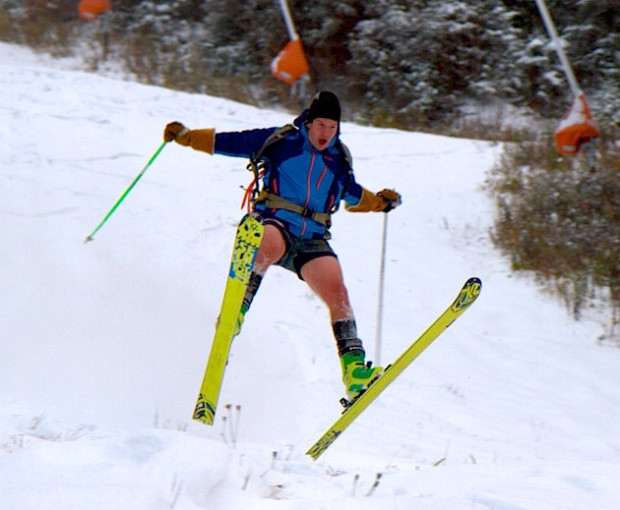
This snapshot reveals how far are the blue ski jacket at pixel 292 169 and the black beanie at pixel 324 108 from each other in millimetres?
60

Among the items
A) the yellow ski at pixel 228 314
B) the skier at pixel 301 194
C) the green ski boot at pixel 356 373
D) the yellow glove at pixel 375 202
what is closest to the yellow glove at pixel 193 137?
the skier at pixel 301 194

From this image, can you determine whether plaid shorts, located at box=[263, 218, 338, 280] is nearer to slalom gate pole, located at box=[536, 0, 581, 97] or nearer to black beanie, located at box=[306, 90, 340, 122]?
black beanie, located at box=[306, 90, 340, 122]

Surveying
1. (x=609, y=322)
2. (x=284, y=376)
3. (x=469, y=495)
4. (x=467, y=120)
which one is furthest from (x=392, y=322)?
(x=467, y=120)

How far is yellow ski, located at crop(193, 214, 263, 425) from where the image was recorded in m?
3.70

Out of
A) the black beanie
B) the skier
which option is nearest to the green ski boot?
the skier

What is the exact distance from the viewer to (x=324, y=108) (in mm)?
4383

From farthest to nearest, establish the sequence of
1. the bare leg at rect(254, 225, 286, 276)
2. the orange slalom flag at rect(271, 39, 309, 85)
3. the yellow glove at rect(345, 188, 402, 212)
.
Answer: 1. the orange slalom flag at rect(271, 39, 309, 85)
2. the yellow glove at rect(345, 188, 402, 212)
3. the bare leg at rect(254, 225, 286, 276)

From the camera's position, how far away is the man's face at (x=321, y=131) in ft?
14.5

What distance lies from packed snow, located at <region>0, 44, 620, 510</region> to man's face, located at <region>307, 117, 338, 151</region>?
1560 mm

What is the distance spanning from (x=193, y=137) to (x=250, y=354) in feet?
7.18

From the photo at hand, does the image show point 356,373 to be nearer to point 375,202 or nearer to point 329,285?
point 329,285

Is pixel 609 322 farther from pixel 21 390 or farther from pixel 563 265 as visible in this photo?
pixel 21 390

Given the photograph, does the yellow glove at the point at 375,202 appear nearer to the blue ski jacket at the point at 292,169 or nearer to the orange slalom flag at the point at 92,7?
the blue ski jacket at the point at 292,169

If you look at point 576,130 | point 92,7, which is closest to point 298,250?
point 576,130
